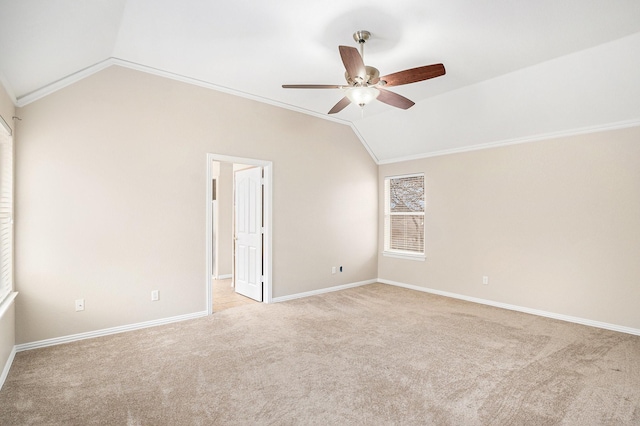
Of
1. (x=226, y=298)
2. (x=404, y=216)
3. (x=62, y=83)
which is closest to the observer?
(x=62, y=83)

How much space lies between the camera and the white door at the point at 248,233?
15.7 ft

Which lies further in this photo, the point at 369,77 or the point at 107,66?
the point at 107,66

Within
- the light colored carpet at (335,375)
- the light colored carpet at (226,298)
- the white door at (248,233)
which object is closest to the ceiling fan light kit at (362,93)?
the white door at (248,233)

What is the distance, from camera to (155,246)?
12.3 feet

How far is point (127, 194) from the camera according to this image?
3.57 meters

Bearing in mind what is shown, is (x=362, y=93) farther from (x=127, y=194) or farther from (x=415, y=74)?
(x=127, y=194)

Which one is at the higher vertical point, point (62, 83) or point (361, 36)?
point (361, 36)

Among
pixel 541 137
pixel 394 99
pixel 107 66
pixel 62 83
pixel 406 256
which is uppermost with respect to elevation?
pixel 107 66

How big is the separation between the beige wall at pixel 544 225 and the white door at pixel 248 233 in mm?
2755

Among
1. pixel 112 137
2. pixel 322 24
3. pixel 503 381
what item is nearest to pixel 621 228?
pixel 503 381

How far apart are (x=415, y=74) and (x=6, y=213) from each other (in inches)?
145

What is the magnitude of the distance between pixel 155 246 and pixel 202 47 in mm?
2194

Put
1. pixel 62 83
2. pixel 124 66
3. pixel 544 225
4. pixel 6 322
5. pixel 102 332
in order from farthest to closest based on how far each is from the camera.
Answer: pixel 544 225 < pixel 124 66 < pixel 102 332 < pixel 62 83 < pixel 6 322

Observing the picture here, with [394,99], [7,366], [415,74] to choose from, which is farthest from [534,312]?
[7,366]
